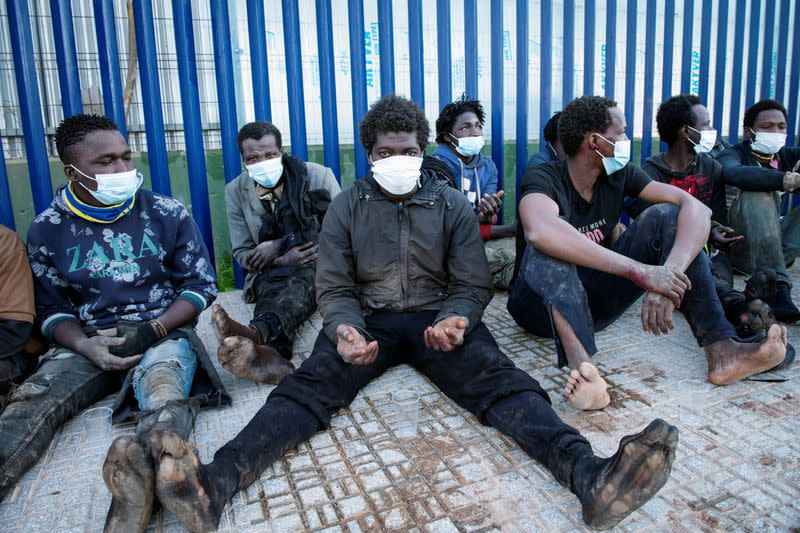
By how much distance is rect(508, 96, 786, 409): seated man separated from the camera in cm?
239

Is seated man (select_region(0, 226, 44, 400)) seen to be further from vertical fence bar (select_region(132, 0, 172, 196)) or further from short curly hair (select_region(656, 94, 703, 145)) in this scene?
short curly hair (select_region(656, 94, 703, 145))

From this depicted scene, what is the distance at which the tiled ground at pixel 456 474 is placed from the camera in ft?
5.64

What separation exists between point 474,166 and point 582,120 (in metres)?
1.50

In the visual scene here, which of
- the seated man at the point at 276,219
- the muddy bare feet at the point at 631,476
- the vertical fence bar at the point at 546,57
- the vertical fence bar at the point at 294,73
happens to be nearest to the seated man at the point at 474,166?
the vertical fence bar at the point at 546,57

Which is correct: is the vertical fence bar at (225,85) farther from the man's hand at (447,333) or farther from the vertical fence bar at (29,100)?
the man's hand at (447,333)

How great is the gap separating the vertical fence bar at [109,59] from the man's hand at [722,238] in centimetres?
397

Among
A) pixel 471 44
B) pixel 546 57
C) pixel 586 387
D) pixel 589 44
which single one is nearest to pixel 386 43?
pixel 471 44

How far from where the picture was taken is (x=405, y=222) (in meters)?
2.57

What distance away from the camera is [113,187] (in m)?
2.56

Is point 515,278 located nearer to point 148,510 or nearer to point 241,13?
point 148,510

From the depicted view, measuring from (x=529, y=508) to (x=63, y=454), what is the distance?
1.76 metres

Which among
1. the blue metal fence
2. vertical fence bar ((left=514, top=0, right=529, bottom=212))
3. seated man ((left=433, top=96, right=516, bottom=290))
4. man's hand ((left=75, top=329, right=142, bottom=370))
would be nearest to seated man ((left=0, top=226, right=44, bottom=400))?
man's hand ((left=75, top=329, right=142, bottom=370))

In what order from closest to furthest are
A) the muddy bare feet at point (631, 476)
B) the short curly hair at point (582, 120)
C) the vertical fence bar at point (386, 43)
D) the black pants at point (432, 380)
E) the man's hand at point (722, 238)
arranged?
1. the muddy bare feet at point (631, 476)
2. the black pants at point (432, 380)
3. the short curly hair at point (582, 120)
4. the man's hand at point (722, 238)
5. the vertical fence bar at point (386, 43)

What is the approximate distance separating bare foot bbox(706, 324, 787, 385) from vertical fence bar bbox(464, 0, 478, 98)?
2877mm
